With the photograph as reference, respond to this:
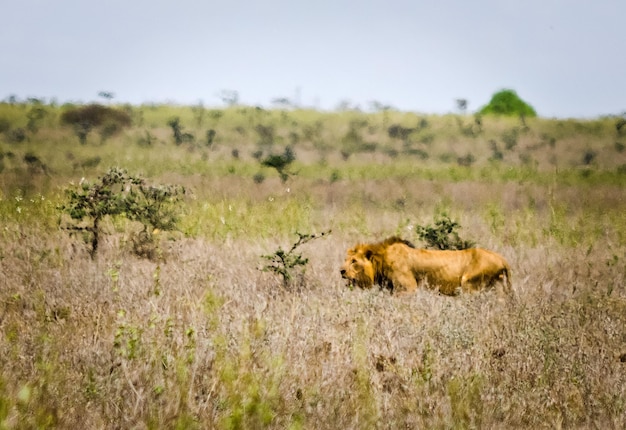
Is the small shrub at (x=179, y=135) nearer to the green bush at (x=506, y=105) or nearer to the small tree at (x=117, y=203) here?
the small tree at (x=117, y=203)

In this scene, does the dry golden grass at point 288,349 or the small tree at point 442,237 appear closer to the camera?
the dry golden grass at point 288,349

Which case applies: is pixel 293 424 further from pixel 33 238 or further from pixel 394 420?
pixel 33 238

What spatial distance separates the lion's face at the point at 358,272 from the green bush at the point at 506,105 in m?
37.7

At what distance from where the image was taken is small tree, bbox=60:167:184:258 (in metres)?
6.87

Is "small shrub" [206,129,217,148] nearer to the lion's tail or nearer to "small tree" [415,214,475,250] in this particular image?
"small tree" [415,214,475,250]

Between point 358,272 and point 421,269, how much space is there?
0.69 m

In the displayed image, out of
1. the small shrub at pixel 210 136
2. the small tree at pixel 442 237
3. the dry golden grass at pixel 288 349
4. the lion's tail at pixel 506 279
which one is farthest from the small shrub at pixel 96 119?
the lion's tail at pixel 506 279

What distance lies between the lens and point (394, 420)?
3.05 m

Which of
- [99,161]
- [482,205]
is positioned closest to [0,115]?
[99,161]

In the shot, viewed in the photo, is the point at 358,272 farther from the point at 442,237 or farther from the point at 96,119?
the point at 96,119

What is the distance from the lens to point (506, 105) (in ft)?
136

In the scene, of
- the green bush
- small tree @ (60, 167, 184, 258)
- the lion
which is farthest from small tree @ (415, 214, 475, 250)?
the green bush

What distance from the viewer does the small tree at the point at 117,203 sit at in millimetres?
6871

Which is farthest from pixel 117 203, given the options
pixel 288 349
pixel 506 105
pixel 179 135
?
pixel 506 105
